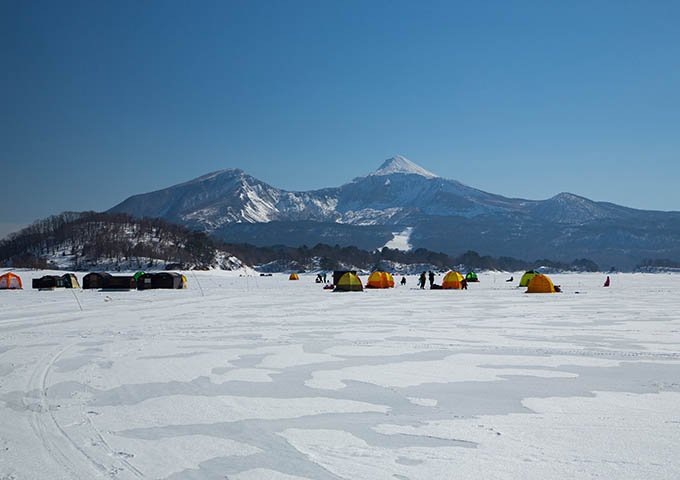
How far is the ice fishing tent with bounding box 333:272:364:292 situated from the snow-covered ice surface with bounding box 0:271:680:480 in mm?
25835

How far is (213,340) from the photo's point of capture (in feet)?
44.7

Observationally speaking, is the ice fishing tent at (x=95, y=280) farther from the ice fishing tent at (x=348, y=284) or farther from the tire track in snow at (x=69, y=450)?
the tire track in snow at (x=69, y=450)

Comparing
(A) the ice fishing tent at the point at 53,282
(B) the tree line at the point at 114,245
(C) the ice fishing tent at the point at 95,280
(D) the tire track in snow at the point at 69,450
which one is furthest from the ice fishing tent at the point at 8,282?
(B) the tree line at the point at 114,245

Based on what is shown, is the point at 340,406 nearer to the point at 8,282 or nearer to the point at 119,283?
the point at 119,283

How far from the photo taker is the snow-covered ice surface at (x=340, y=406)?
16.2 ft

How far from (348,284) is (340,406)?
33549 millimetres

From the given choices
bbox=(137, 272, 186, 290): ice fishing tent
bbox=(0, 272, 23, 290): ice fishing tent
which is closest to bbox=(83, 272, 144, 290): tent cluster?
bbox=(137, 272, 186, 290): ice fishing tent

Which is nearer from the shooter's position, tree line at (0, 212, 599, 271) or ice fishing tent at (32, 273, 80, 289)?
ice fishing tent at (32, 273, 80, 289)

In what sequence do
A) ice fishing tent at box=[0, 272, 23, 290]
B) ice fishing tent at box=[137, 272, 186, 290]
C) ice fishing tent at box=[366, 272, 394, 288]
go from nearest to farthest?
1. ice fishing tent at box=[0, 272, 23, 290]
2. ice fishing tent at box=[366, 272, 394, 288]
3. ice fishing tent at box=[137, 272, 186, 290]

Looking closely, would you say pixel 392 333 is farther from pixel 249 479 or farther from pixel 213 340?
pixel 249 479

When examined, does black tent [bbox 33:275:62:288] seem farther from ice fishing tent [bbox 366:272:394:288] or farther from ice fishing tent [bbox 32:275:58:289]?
ice fishing tent [bbox 366:272:394:288]

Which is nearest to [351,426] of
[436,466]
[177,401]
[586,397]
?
[436,466]

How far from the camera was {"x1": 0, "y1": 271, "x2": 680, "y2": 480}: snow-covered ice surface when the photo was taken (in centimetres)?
495

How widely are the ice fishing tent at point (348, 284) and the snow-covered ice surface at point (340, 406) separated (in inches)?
1017
